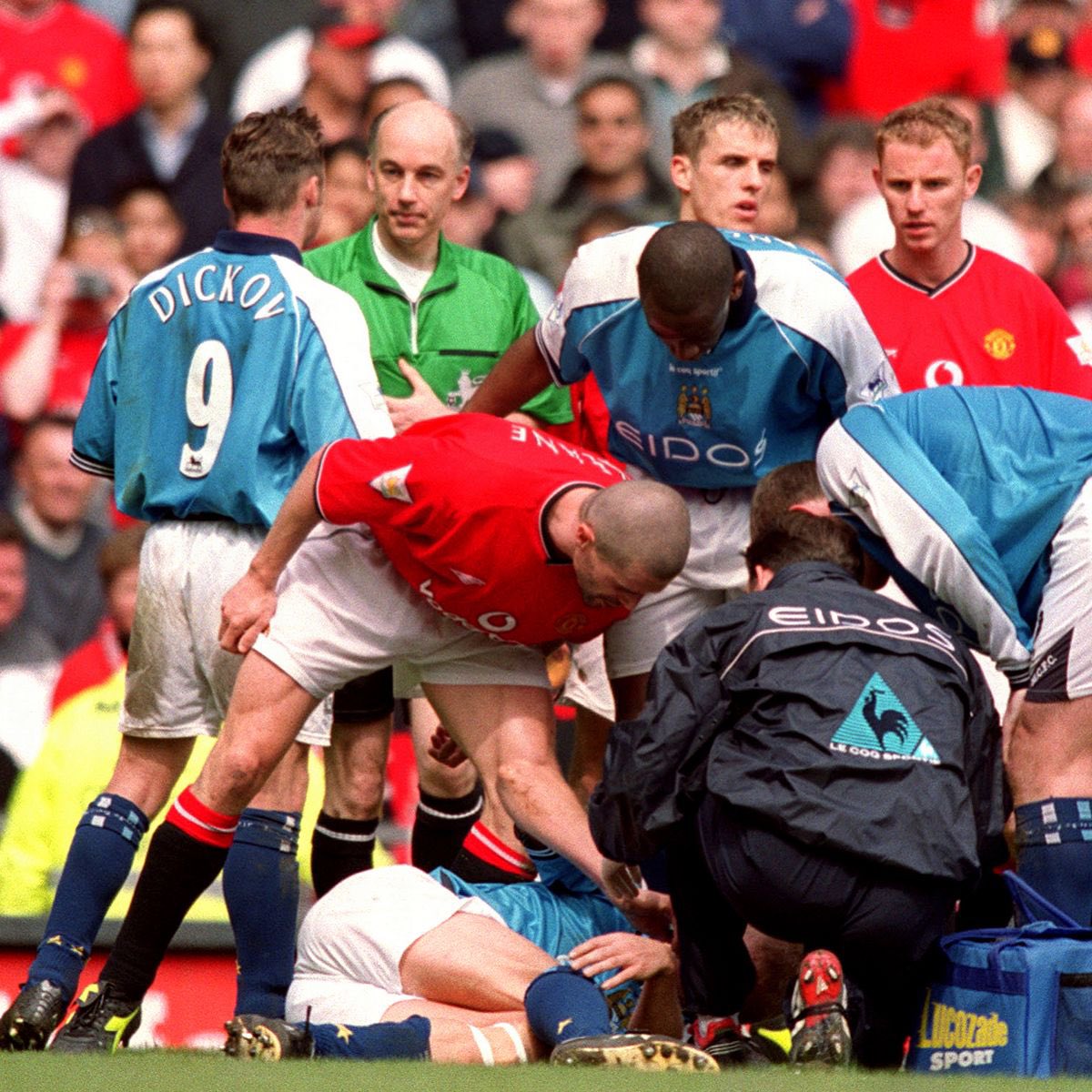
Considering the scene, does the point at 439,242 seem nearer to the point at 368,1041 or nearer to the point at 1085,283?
the point at 368,1041

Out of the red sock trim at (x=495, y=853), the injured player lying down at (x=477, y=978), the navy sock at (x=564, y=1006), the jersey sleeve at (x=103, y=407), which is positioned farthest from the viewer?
the red sock trim at (x=495, y=853)

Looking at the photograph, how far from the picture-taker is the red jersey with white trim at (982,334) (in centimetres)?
664

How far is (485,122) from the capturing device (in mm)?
10344

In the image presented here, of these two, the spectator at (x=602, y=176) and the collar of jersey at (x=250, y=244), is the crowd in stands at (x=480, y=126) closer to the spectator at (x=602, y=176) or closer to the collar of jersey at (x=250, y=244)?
the spectator at (x=602, y=176)

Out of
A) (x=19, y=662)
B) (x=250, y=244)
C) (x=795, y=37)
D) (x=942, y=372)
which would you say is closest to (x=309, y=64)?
(x=795, y=37)

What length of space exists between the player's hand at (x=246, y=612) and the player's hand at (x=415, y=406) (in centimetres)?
105

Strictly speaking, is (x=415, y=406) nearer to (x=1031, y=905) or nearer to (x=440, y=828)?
(x=440, y=828)

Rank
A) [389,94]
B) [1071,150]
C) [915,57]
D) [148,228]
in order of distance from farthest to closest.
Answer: [915,57] → [1071,150] → [148,228] → [389,94]

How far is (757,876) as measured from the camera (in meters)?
4.89

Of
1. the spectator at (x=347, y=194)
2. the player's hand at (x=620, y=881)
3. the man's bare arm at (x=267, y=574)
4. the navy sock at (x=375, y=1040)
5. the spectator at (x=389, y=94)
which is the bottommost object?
the navy sock at (x=375, y=1040)

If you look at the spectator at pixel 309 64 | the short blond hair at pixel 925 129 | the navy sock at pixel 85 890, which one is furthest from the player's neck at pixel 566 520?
the spectator at pixel 309 64

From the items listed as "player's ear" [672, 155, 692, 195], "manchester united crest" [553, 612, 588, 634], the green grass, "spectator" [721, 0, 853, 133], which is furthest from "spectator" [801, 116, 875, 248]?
the green grass

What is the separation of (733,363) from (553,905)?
1.56m

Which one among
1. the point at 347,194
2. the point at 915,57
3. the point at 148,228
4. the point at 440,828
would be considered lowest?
the point at 440,828
